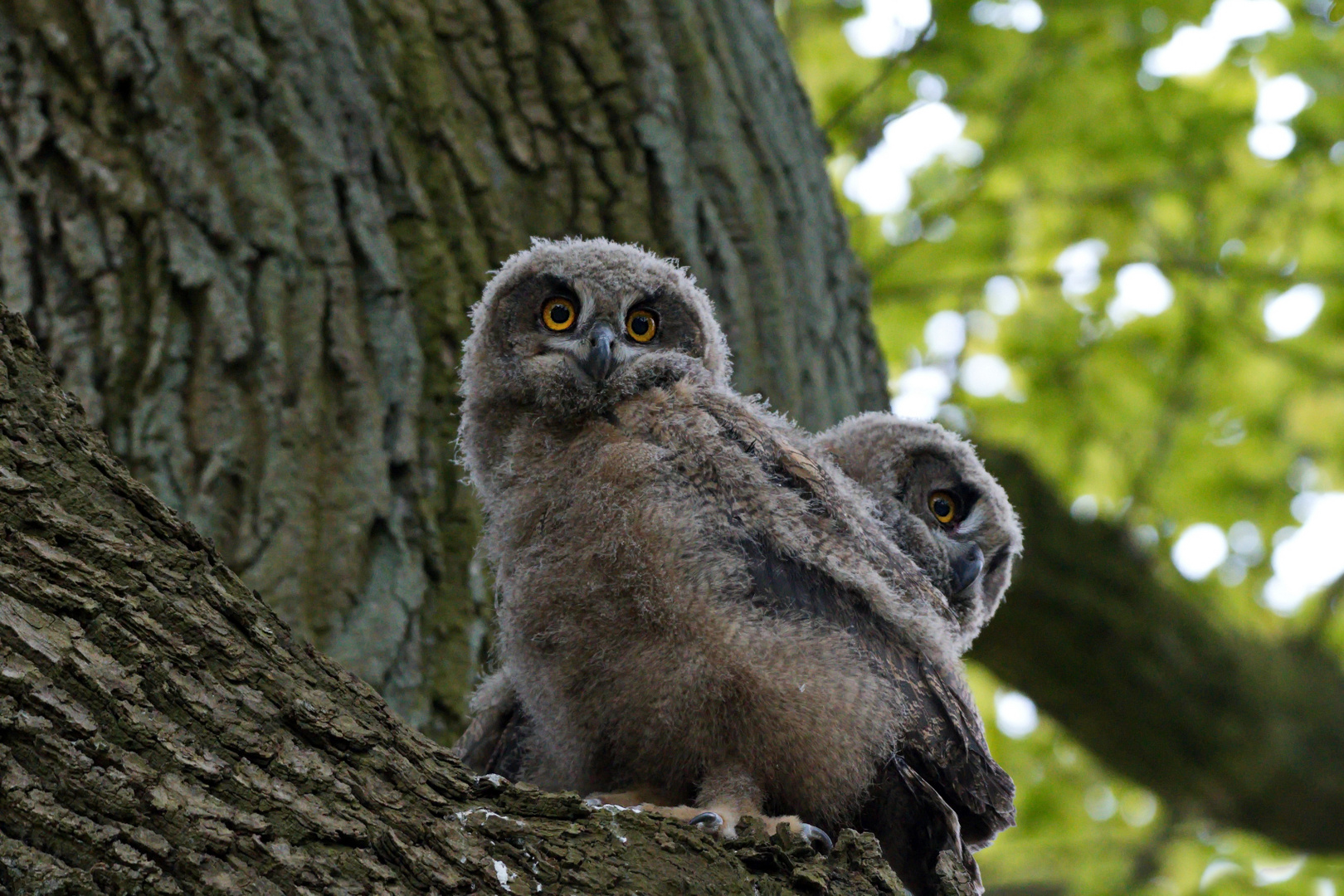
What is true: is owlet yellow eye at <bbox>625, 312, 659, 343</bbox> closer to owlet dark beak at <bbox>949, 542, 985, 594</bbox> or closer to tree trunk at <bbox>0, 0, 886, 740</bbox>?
tree trunk at <bbox>0, 0, 886, 740</bbox>

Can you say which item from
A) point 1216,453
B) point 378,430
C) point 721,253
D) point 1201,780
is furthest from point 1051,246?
point 378,430

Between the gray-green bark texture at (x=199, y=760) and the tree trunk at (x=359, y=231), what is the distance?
1342 millimetres

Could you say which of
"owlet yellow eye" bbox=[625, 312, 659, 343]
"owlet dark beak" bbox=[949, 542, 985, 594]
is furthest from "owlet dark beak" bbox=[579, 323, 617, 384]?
"owlet dark beak" bbox=[949, 542, 985, 594]

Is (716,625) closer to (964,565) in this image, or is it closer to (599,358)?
(599,358)

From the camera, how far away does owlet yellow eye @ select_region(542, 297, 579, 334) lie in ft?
10.4

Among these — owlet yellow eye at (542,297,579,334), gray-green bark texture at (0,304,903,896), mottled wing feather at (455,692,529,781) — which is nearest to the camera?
gray-green bark texture at (0,304,903,896)

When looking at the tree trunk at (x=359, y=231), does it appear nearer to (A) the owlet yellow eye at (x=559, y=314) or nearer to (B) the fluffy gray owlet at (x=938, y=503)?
(B) the fluffy gray owlet at (x=938, y=503)

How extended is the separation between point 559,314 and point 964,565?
138 centimetres

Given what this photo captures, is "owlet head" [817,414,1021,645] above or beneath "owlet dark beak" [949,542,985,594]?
above

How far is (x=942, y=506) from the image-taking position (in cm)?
383

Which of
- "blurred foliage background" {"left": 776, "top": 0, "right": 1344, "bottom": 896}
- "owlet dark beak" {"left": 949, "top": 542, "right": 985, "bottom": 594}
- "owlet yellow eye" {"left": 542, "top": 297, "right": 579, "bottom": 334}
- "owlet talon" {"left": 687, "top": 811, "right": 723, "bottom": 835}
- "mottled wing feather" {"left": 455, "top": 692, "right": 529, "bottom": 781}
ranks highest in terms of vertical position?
"blurred foliage background" {"left": 776, "top": 0, "right": 1344, "bottom": 896}

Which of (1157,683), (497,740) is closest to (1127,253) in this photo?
(1157,683)

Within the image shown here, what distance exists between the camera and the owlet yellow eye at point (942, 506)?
3809 millimetres

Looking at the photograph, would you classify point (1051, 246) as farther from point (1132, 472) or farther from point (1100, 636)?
point (1100, 636)
